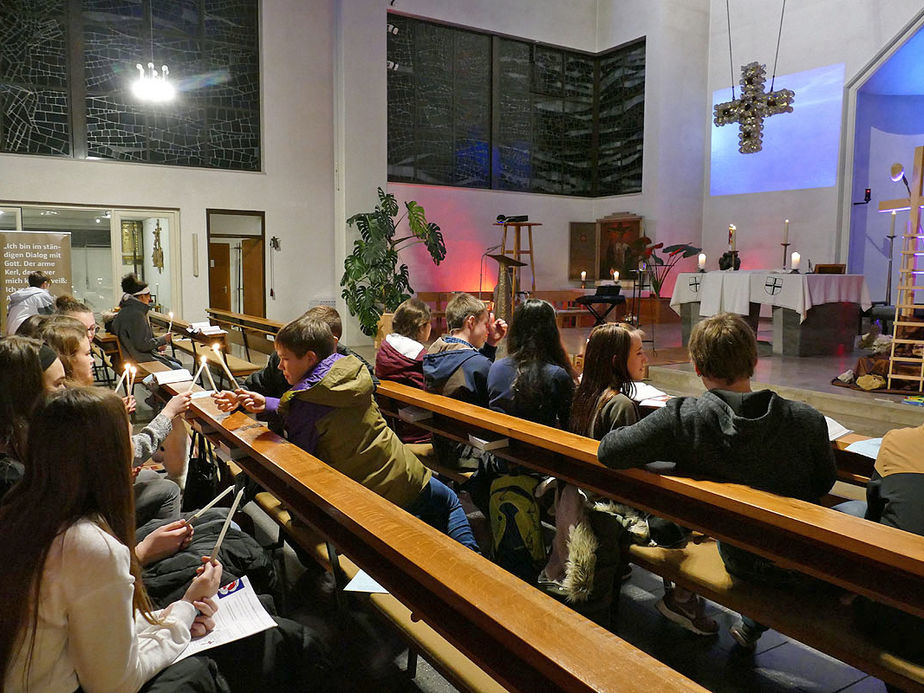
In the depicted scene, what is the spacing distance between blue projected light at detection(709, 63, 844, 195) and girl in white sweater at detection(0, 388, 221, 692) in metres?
11.7

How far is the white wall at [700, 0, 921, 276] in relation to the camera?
10070 mm

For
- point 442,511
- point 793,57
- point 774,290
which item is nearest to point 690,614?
point 442,511

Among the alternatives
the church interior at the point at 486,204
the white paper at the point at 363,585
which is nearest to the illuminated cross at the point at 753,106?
the church interior at the point at 486,204

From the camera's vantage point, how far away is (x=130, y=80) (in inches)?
384

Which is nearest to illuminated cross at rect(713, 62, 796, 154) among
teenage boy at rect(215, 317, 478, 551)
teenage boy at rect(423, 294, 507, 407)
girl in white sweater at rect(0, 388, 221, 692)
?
teenage boy at rect(423, 294, 507, 407)

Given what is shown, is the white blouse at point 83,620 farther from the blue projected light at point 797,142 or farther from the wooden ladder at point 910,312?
the blue projected light at point 797,142

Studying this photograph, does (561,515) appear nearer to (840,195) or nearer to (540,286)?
(840,195)

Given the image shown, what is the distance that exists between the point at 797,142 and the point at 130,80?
33.7ft

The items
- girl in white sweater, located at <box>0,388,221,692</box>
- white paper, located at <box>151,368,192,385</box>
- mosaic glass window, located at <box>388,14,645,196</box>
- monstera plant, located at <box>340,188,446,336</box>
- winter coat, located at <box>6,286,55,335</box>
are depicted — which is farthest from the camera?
mosaic glass window, located at <box>388,14,645,196</box>

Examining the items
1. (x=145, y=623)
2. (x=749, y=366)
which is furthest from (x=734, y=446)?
(x=145, y=623)

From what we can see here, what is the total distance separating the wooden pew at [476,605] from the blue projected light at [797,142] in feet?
36.6

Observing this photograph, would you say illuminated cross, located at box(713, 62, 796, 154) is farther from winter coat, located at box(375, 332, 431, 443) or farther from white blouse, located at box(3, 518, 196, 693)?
white blouse, located at box(3, 518, 196, 693)

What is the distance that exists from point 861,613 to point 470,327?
6.85 ft

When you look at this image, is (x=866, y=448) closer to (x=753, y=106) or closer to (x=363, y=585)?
(x=363, y=585)
